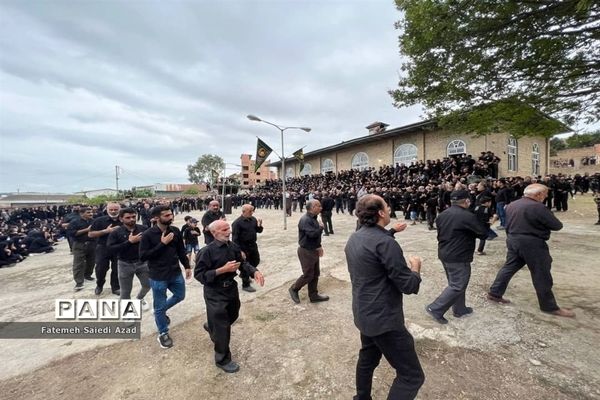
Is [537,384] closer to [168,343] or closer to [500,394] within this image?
[500,394]

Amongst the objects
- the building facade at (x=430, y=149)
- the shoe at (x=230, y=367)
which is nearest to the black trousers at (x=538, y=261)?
the shoe at (x=230, y=367)

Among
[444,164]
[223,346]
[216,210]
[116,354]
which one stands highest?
[444,164]

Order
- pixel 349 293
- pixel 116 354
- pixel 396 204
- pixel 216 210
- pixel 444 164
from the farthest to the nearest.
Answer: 1. pixel 444 164
2. pixel 396 204
3. pixel 216 210
4. pixel 349 293
5. pixel 116 354

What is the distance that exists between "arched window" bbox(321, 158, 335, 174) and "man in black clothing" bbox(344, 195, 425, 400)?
106 feet

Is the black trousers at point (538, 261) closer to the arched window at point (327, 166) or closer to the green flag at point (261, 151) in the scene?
the green flag at point (261, 151)

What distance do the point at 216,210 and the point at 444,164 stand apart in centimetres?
1645

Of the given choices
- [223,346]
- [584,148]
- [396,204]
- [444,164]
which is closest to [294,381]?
[223,346]

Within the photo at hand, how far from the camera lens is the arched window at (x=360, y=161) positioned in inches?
1160

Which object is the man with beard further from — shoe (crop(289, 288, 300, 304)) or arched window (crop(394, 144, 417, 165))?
arched window (crop(394, 144, 417, 165))

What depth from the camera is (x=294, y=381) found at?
2.83m

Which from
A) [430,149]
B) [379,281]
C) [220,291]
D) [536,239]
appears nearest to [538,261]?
[536,239]

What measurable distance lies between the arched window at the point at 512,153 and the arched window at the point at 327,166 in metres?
18.0

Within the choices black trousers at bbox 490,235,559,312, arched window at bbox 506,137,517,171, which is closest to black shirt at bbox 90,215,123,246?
black trousers at bbox 490,235,559,312

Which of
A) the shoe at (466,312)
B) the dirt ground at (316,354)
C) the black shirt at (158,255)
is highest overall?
the black shirt at (158,255)
